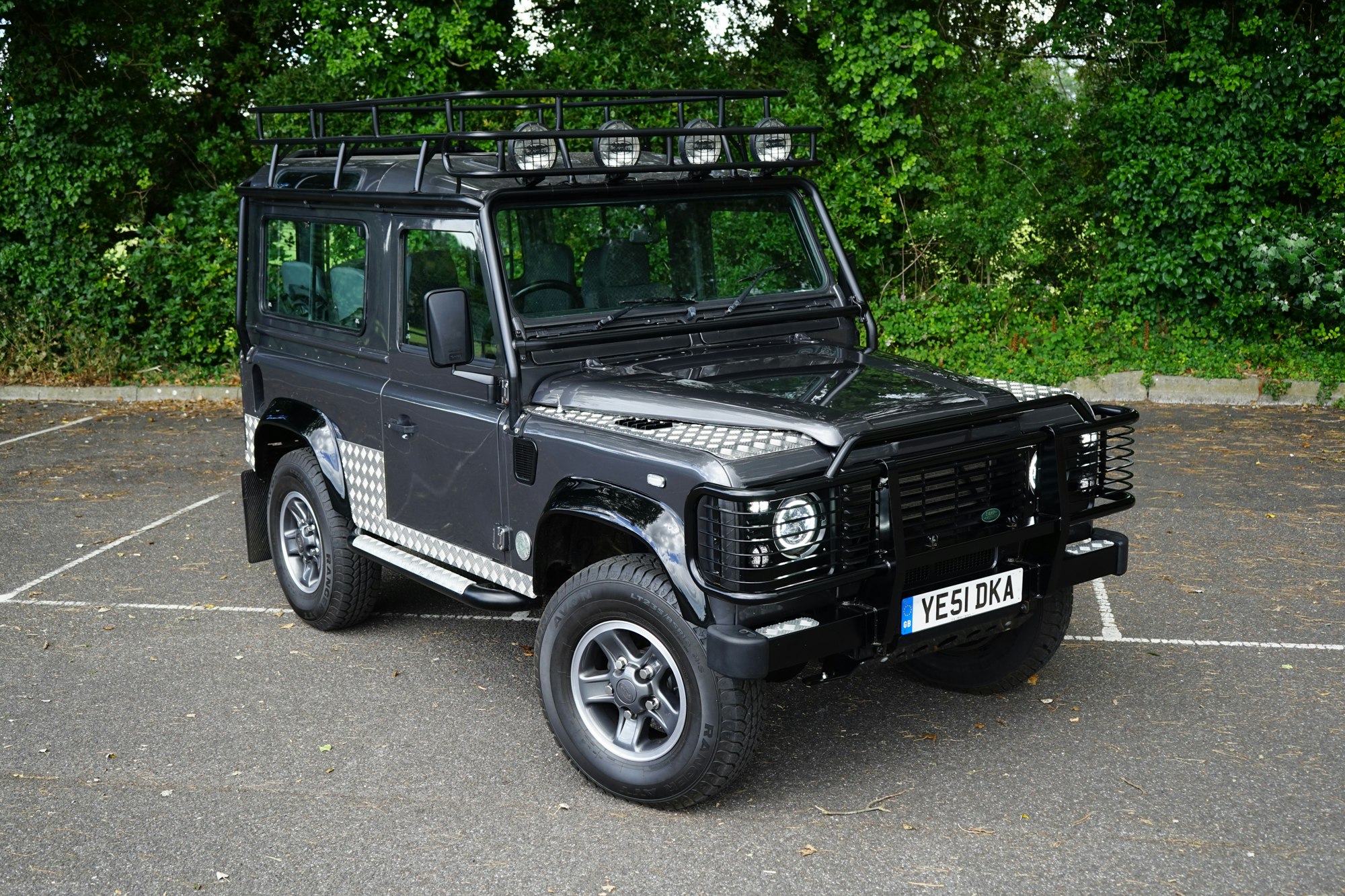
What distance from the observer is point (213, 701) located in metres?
5.66

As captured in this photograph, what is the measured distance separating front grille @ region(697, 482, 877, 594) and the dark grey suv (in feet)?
0.03

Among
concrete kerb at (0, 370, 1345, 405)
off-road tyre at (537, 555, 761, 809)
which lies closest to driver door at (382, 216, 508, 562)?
off-road tyre at (537, 555, 761, 809)

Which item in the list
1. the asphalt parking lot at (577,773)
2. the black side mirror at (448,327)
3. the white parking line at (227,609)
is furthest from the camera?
the white parking line at (227,609)

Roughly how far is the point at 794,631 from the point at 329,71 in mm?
11096

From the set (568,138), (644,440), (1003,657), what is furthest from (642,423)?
(1003,657)

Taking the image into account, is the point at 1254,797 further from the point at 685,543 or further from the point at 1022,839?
the point at 685,543

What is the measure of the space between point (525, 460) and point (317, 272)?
1.93 m

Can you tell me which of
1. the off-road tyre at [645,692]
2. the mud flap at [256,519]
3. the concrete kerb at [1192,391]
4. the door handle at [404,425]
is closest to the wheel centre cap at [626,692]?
the off-road tyre at [645,692]

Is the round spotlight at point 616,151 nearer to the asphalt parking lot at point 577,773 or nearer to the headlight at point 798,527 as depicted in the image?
the headlight at point 798,527

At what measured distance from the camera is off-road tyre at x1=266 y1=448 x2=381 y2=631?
6.20m

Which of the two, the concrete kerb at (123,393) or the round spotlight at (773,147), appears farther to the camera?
the concrete kerb at (123,393)

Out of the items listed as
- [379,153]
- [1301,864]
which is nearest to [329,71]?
[379,153]

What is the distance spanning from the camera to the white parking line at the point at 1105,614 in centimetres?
630

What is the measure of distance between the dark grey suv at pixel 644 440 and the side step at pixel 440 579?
21 millimetres
